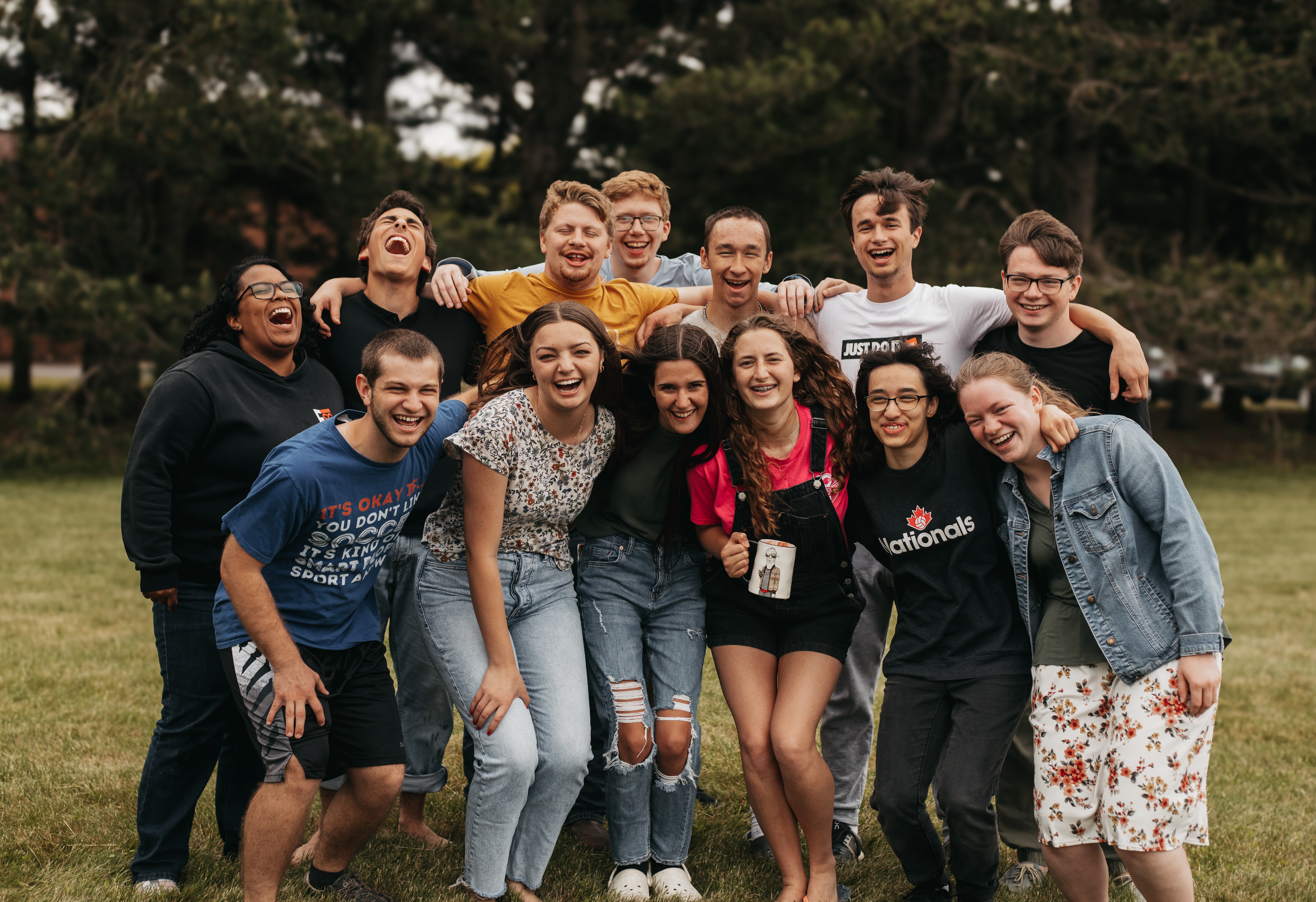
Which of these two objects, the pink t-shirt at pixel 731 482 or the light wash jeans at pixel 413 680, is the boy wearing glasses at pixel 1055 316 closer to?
the pink t-shirt at pixel 731 482

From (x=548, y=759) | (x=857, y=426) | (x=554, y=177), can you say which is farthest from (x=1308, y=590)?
(x=554, y=177)

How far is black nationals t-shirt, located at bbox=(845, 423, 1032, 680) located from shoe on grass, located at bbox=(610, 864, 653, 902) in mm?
1210

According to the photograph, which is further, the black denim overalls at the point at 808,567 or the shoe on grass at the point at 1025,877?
the shoe on grass at the point at 1025,877

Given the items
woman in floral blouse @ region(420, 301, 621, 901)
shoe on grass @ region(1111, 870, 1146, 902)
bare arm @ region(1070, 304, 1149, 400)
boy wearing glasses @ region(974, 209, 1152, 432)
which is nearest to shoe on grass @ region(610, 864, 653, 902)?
woman in floral blouse @ region(420, 301, 621, 901)

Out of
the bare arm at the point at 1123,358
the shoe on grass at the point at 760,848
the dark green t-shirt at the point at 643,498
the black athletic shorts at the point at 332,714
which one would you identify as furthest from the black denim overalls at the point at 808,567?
the black athletic shorts at the point at 332,714

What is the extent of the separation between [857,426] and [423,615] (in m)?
1.79

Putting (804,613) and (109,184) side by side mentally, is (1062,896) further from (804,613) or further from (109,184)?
(109,184)

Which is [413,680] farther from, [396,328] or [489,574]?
[396,328]

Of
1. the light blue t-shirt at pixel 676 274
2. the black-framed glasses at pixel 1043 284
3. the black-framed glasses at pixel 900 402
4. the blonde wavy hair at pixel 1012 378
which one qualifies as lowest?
the black-framed glasses at pixel 900 402

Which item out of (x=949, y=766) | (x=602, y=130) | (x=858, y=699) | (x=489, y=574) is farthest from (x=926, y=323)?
(x=602, y=130)

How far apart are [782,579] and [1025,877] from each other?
1.64 meters

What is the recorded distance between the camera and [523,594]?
388cm

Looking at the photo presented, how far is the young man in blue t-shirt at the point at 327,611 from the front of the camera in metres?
3.43

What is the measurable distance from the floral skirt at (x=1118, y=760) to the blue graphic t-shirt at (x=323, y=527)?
2306 mm
